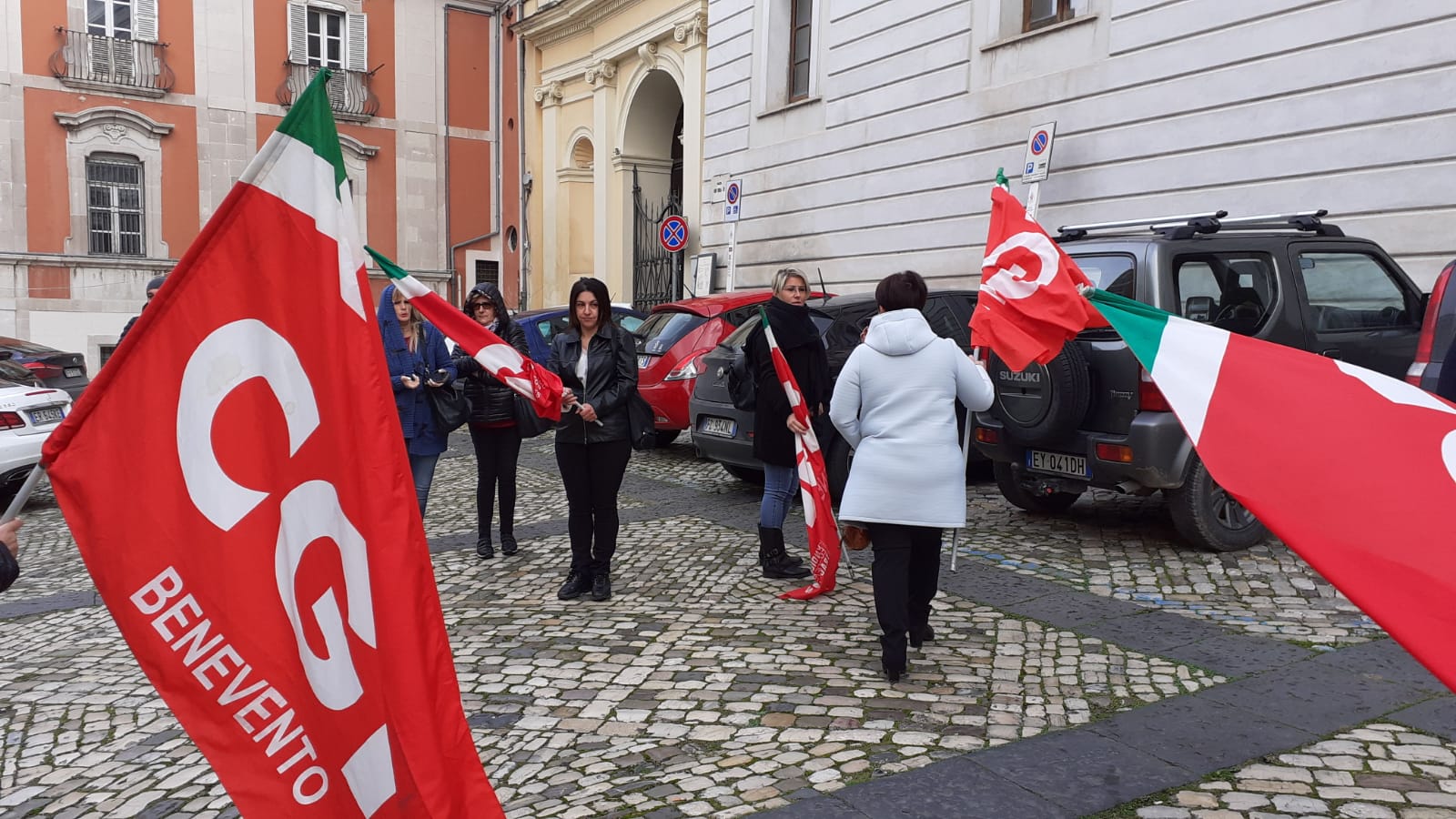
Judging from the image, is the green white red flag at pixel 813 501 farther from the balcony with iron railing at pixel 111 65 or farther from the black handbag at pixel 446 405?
the balcony with iron railing at pixel 111 65

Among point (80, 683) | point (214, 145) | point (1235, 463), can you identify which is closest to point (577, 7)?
point (214, 145)

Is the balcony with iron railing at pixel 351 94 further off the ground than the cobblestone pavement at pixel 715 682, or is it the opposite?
Answer: the balcony with iron railing at pixel 351 94

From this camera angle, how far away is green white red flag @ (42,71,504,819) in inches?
81.1

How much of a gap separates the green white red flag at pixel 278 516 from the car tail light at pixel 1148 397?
5090mm

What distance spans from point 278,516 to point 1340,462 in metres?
2.15

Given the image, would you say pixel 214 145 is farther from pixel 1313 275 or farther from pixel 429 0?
pixel 1313 275

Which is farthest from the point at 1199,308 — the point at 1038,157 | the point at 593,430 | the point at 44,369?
the point at 44,369

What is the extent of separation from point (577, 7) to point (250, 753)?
2503 centimetres

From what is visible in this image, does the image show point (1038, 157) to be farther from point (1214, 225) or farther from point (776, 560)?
point (776, 560)

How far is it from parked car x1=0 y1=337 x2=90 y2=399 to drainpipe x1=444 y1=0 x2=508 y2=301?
675 inches

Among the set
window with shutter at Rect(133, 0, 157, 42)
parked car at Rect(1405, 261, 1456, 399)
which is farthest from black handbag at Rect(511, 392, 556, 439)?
window with shutter at Rect(133, 0, 157, 42)

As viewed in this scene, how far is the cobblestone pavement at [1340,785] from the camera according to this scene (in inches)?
132

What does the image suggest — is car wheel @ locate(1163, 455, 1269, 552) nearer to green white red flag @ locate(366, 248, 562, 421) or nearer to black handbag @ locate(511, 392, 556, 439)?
green white red flag @ locate(366, 248, 562, 421)

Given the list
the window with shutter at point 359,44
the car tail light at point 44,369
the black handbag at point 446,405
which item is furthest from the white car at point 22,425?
the window with shutter at point 359,44
